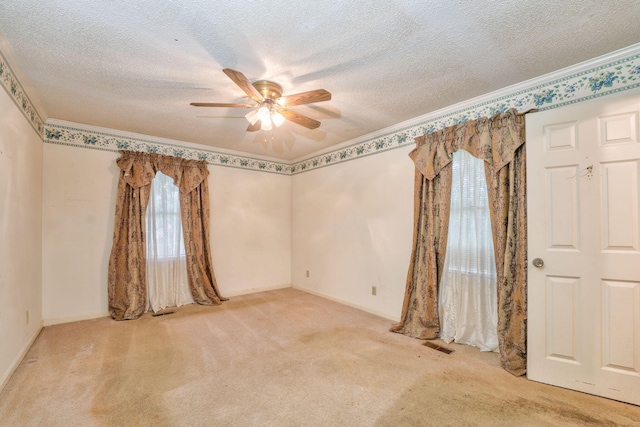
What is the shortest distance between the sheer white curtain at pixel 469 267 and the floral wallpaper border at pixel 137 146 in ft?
10.9

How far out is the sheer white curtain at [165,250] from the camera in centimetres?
379

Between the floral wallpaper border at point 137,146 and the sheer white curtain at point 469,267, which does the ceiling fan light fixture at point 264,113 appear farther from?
the floral wallpaper border at point 137,146

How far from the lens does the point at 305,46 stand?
1908 mm

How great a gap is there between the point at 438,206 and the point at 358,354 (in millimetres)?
1710

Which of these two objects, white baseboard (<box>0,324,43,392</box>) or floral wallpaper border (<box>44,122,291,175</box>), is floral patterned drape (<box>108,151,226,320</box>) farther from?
white baseboard (<box>0,324,43,392</box>)

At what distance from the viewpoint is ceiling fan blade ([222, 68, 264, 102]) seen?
1.72 metres

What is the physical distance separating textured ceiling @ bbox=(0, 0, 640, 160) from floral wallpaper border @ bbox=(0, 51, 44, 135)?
3.8 inches

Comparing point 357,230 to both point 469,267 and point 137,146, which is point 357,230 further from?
point 137,146

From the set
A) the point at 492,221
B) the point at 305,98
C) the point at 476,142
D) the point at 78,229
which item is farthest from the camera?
the point at 78,229

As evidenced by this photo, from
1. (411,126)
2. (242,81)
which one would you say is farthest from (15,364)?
(411,126)

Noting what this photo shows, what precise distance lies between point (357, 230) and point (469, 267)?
157cm

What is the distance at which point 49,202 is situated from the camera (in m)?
3.26

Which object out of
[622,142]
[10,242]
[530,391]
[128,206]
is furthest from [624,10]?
[128,206]

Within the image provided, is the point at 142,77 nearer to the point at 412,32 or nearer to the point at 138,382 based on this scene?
the point at 412,32
